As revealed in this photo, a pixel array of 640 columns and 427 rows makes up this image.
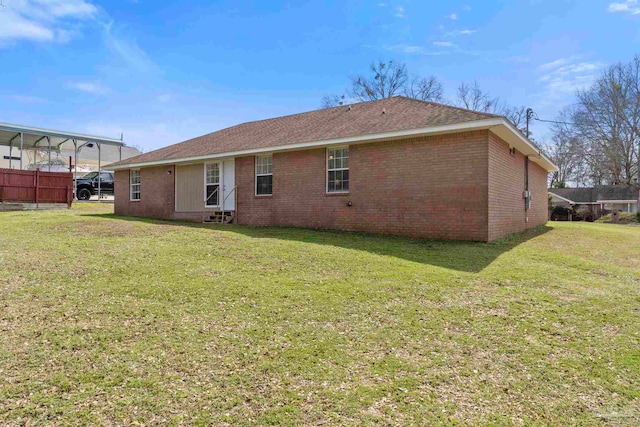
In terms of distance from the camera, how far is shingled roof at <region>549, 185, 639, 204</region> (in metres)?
41.1

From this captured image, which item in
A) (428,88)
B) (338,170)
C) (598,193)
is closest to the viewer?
(338,170)

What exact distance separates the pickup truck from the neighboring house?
4008 cm

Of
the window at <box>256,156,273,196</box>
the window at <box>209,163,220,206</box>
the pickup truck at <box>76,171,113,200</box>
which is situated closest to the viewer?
the window at <box>256,156,273,196</box>

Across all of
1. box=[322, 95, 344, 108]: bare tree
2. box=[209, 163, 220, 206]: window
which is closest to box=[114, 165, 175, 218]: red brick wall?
box=[209, 163, 220, 206]: window

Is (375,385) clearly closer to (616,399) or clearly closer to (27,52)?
(616,399)

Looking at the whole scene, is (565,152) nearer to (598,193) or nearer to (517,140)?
(598,193)

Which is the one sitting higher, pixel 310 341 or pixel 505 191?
pixel 505 191

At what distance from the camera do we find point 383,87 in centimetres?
3394

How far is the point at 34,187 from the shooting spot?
18.1 meters

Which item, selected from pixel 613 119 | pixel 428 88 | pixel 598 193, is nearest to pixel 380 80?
pixel 428 88

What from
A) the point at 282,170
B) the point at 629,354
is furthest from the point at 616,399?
the point at 282,170

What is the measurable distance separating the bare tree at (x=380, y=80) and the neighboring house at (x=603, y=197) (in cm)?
1981

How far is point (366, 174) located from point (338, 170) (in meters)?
1.02

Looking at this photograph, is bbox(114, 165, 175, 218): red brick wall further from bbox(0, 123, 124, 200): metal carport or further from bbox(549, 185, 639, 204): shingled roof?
bbox(549, 185, 639, 204): shingled roof
